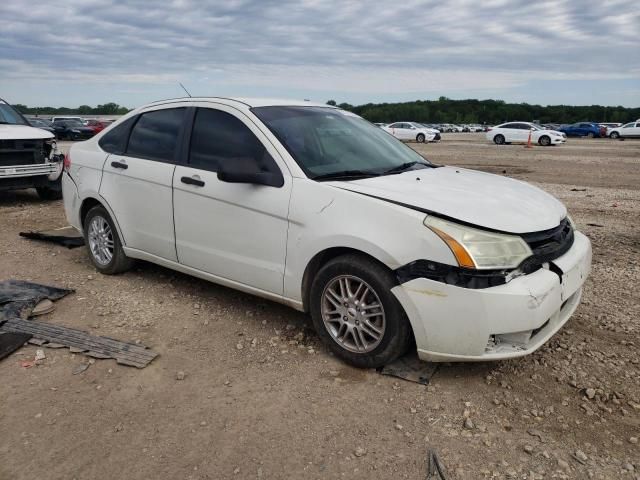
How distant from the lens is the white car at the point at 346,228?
3160 millimetres

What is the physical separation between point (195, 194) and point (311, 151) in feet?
3.27

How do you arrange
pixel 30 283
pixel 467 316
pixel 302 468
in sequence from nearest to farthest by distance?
pixel 302 468
pixel 467 316
pixel 30 283

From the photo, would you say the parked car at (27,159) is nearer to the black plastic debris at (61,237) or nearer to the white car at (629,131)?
the black plastic debris at (61,237)

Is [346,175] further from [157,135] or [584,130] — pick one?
[584,130]

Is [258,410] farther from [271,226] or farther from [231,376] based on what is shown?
[271,226]

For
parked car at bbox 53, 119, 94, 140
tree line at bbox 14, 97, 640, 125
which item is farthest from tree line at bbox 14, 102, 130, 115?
parked car at bbox 53, 119, 94, 140

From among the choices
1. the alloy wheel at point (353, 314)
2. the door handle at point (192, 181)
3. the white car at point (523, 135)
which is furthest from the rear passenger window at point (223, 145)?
the white car at point (523, 135)

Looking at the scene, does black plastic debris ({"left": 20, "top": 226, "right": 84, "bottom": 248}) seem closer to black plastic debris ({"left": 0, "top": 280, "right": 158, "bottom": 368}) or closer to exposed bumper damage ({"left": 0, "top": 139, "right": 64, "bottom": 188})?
black plastic debris ({"left": 0, "top": 280, "right": 158, "bottom": 368})

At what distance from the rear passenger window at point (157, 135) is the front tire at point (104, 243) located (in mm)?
768

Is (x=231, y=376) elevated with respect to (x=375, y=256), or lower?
lower

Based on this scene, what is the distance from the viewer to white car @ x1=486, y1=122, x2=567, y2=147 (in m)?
32.2

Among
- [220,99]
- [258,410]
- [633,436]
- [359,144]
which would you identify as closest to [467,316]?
[633,436]

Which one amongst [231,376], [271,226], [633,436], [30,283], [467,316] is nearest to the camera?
[633,436]

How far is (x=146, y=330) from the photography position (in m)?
4.33
